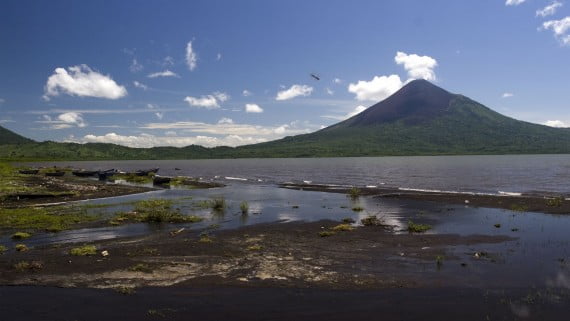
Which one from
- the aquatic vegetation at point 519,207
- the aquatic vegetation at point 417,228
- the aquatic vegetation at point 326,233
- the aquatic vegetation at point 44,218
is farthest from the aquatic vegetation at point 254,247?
the aquatic vegetation at point 519,207

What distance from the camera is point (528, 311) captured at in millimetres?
15680

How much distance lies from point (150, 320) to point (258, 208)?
3488 cm

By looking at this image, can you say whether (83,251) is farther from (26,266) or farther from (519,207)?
(519,207)

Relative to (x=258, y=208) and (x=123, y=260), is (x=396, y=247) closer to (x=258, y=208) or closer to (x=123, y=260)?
(x=123, y=260)

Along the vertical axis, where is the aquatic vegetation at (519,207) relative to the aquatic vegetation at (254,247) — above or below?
above

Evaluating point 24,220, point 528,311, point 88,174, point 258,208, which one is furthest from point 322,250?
point 88,174

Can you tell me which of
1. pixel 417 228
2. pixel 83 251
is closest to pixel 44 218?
pixel 83 251

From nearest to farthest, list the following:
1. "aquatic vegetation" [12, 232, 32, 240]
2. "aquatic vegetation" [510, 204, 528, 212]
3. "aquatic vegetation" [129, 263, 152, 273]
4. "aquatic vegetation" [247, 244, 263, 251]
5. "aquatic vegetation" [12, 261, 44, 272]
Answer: "aquatic vegetation" [129, 263, 152, 273]
"aquatic vegetation" [12, 261, 44, 272]
"aquatic vegetation" [247, 244, 263, 251]
"aquatic vegetation" [12, 232, 32, 240]
"aquatic vegetation" [510, 204, 528, 212]

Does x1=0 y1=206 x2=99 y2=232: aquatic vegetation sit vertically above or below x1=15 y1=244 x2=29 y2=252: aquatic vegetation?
above

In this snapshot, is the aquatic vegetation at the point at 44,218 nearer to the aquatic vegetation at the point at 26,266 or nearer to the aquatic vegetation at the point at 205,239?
the aquatic vegetation at the point at 26,266

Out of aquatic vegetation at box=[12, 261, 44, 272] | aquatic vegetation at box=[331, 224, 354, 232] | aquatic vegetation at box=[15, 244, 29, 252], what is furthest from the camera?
aquatic vegetation at box=[331, 224, 354, 232]

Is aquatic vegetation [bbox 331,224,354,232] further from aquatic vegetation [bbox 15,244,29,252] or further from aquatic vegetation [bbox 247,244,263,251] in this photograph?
aquatic vegetation [bbox 15,244,29,252]

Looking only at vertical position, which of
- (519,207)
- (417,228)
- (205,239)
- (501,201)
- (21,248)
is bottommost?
(21,248)

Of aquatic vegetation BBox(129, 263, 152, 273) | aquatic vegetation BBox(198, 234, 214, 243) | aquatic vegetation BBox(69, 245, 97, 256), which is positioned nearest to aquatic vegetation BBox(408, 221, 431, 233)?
aquatic vegetation BBox(198, 234, 214, 243)
